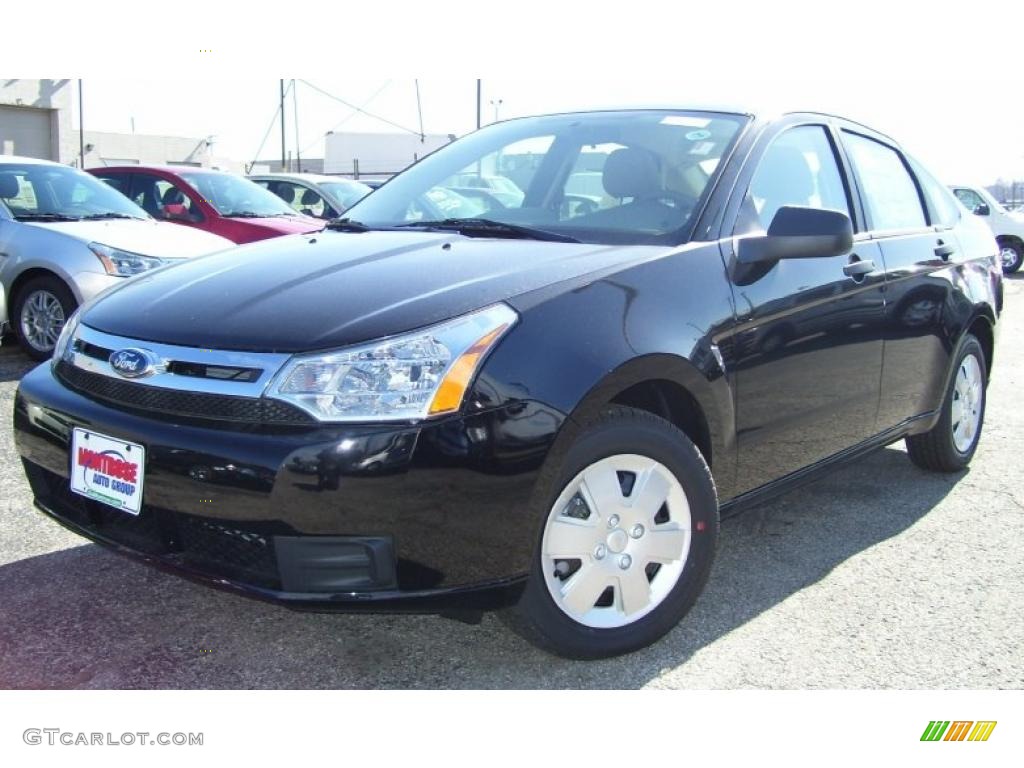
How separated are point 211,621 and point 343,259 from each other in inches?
44.4

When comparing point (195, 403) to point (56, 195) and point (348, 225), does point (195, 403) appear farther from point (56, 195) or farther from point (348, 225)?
point (56, 195)

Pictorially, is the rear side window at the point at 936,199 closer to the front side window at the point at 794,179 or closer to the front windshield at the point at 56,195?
the front side window at the point at 794,179

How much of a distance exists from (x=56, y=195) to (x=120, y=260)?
113 centimetres

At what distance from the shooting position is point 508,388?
2266mm

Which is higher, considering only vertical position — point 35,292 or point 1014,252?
point 35,292

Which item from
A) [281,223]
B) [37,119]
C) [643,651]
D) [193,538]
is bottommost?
[643,651]

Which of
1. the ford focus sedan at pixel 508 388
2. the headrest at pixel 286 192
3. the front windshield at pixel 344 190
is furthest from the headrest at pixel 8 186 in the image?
the front windshield at pixel 344 190

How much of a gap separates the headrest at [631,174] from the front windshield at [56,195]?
17.3 ft

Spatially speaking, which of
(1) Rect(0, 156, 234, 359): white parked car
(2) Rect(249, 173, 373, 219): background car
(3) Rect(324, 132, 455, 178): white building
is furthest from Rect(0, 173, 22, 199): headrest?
(3) Rect(324, 132, 455, 178): white building

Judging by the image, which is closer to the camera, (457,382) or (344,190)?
(457,382)

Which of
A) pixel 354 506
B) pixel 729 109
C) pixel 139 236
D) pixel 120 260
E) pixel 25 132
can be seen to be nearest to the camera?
pixel 354 506

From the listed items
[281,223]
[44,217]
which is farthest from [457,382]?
[281,223]

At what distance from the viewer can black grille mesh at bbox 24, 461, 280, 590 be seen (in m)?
2.25

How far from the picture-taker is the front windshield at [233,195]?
9.09 m
